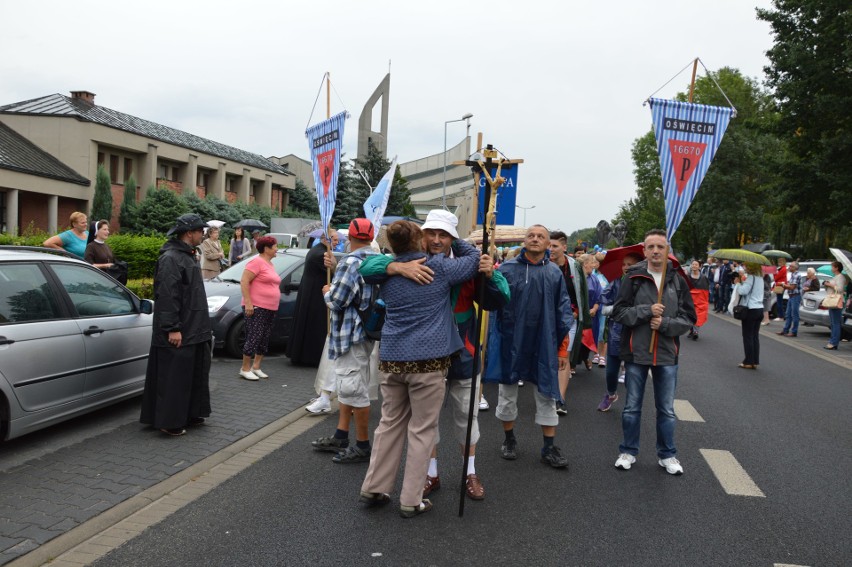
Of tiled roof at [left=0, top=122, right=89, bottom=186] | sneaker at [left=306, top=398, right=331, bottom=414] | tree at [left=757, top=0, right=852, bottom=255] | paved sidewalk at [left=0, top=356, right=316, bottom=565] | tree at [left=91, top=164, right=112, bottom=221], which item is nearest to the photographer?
paved sidewalk at [left=0, top=356, right=316, bottom=565]

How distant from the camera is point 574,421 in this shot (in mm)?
7098

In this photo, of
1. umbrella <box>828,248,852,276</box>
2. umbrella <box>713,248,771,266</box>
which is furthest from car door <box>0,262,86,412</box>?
umbrella <box>828,248,852,276</box>

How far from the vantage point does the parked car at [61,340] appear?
5.17m

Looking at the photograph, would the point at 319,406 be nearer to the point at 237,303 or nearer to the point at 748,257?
the point at 237,303

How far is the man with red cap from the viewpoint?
526cm

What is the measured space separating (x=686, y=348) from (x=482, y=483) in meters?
10.1

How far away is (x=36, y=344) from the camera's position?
5305 mm

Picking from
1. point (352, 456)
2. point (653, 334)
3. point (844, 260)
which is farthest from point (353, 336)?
point (844, 260)

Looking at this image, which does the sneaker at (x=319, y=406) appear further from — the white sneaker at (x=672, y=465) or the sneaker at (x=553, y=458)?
the white sneaker at (x=672, y=465)

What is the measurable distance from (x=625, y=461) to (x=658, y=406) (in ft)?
1.64

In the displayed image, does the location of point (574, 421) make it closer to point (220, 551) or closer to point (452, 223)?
point (452, 223)

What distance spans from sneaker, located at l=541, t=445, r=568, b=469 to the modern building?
96.0 feet

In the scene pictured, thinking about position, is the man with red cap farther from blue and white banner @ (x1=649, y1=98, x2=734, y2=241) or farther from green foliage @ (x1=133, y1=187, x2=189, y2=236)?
green foliage @ (x1=133, y1=187, x2=189, y2=236)

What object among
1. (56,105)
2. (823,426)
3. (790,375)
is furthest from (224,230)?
(823,426)
